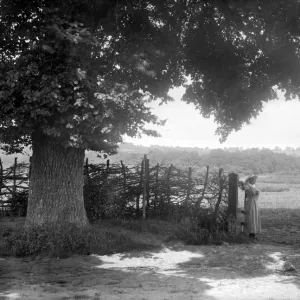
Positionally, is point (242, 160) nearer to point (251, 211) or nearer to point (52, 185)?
Answer: point (251, 211)

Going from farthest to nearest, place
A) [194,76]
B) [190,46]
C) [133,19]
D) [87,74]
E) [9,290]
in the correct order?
[194,76] → [190,46] → [133,19] → [87,74] → [9,290]

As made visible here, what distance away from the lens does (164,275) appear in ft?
29.1

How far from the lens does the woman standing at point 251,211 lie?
13188 millimetres

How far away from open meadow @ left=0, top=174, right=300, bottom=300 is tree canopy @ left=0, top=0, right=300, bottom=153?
2.88 meters

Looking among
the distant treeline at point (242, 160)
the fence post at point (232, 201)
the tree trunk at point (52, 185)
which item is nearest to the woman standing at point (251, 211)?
the fence post at point (232, 201)

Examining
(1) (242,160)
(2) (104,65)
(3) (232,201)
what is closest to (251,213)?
(3) (232,201)

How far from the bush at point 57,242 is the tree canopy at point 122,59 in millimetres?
2290

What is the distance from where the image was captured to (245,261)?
32.9 feet

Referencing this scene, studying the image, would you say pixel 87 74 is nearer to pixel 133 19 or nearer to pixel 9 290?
pixel 133 19

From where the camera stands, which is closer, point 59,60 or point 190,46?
point 59,60

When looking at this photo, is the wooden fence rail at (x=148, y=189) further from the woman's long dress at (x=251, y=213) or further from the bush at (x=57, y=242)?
the bush at (x=57, y=242)

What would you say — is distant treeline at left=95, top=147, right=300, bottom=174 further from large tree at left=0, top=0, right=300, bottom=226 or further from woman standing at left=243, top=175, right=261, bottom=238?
woman standing at left=243, top=175, right=261, bottom=238

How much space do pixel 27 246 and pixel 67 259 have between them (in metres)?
1.20

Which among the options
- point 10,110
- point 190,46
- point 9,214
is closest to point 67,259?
point 10,110
